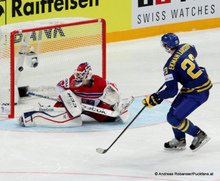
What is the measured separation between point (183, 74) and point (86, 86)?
Answer: 1622 mm

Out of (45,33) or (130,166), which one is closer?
(130,166)

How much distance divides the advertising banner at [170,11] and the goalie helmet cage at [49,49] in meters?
2.84

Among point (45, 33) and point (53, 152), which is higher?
point (45, 33)

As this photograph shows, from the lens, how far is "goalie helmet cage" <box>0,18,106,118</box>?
11.4 m

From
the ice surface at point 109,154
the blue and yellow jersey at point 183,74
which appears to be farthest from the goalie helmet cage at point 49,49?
the blue and yellow jersey at point 183,74

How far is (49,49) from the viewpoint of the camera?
473 inches

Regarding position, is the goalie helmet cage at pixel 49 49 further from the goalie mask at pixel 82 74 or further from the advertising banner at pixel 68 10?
the advertising banner at pixel 68 10

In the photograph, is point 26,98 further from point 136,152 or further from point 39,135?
point 136,152

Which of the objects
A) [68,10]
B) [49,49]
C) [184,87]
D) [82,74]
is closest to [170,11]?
[68,10]

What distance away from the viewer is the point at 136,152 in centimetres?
998

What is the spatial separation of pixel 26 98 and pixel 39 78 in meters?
0.45

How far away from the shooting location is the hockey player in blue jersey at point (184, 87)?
9570 mm

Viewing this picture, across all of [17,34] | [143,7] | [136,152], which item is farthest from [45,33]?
[143,7]

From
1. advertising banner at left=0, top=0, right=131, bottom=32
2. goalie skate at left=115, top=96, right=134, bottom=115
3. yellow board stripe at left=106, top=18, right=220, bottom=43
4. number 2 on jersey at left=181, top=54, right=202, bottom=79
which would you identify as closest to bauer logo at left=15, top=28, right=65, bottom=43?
goalie skate at left=115, top=96, right=134, bottom=115
